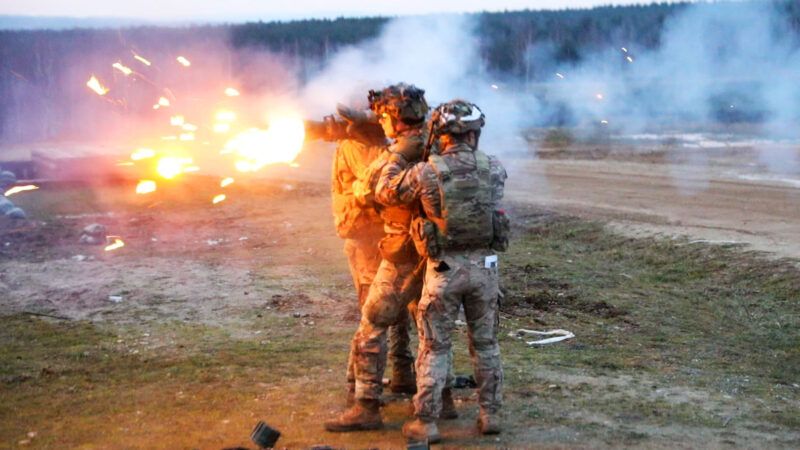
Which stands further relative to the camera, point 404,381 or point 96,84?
point 96,84

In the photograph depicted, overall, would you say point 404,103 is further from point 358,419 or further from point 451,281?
point 358,419

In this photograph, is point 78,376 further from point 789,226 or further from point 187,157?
point 187,157

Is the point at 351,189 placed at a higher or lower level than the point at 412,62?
lower

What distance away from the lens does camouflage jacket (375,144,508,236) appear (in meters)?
6.77

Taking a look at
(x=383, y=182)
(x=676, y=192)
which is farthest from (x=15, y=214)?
(x=676, y=192)

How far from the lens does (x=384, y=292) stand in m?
7.13

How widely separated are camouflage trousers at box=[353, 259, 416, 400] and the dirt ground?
383 millimetres

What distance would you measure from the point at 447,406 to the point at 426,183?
5.85ft

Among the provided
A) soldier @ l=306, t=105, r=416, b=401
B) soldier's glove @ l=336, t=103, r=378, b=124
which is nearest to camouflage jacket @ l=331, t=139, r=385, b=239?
soldier @ l=306, t=105, r=416, b=401

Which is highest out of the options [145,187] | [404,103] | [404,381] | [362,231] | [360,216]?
[404,103]

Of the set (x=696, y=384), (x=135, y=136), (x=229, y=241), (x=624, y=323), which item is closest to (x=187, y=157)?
(x=135, y=136)

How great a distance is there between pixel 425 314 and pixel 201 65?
4351 cm

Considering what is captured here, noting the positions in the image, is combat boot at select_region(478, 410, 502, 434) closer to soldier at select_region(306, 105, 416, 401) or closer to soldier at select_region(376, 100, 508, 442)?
soldier at select_region(376, 100, 508, 442)

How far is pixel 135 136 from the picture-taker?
130ft
